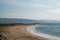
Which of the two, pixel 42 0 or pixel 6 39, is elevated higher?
pixel 42 0

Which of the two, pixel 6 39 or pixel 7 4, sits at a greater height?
pixel 7 4

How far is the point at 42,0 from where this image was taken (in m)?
4.42

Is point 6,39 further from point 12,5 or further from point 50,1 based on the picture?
point 50,1

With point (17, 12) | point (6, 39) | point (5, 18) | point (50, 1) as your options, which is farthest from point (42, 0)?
point (6, 39)

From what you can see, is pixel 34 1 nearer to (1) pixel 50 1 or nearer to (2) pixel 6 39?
(1) pixel 50 1

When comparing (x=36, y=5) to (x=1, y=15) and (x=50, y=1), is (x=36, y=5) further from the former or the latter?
(x=1, y=15)

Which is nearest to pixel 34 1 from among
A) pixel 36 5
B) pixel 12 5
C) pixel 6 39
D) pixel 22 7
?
pixel 36 5

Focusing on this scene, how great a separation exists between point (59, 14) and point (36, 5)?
2.48ft

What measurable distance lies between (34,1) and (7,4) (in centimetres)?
80

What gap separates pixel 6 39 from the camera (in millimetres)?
4246

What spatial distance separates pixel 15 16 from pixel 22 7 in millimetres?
339

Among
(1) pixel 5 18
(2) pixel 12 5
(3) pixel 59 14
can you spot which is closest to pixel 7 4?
(2) pixel 12 5

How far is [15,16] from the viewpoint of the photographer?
4387 millimetres

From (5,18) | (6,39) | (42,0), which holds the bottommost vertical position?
A: (6,39)
